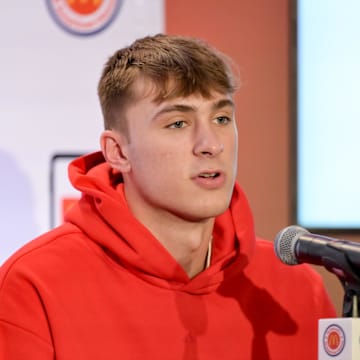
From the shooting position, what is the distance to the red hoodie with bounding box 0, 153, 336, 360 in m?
1.73

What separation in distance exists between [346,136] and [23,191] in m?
1.12

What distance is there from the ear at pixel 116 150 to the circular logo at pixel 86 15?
0.94 metres

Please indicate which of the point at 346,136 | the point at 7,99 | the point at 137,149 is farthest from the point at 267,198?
the point at 137,149

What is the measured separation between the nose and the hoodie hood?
0.22m

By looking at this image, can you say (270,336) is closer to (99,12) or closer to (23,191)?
(23,191)

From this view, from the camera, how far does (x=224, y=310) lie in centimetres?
191

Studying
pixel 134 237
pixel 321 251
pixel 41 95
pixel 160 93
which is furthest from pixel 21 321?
pixel 41 95

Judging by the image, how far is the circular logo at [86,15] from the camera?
2.79 meters

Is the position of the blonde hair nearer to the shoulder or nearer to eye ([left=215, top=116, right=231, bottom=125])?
eye ([left=215, top=116, right=231, bottom=125])

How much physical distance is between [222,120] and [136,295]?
414 millimetres

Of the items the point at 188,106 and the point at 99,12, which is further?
the point at 99,12

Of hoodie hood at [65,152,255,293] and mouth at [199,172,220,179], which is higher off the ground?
mouth at [199,172,220,179]

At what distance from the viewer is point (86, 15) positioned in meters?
2.81

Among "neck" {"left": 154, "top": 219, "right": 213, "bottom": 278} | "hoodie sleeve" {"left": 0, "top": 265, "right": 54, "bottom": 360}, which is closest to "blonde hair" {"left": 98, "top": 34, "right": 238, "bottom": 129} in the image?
"neck" {"left": 154, "top": 219, "right": 213, "bottom": 278}
